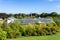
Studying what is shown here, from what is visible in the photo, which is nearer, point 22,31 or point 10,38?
point 10,38

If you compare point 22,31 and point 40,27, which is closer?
point 22,31

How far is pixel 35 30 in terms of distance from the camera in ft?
91.8

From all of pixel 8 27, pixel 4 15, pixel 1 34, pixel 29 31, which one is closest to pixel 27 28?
pixel 29 31

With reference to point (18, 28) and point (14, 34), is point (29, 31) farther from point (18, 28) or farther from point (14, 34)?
point (14, 34)

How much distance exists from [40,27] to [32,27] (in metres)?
1.67

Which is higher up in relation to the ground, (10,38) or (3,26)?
(3,26)

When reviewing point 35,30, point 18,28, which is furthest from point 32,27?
point 18,28

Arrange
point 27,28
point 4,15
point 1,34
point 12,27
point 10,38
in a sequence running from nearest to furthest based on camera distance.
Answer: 1. point 1,34
2. point 10,38
3. point 12,27
4. point 27,28
5. point 4,15

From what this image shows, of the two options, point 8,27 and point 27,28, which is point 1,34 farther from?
point 27,28

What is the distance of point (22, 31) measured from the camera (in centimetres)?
2709

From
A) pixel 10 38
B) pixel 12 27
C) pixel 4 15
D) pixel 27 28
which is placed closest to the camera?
pixel 10 38

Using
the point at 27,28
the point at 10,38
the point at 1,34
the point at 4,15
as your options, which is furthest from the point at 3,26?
the point at 4,15

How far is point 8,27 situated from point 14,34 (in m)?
1.43

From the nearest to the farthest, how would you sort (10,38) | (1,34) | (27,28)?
1. (1,34)
2. (10,38)
3. (27,28)
